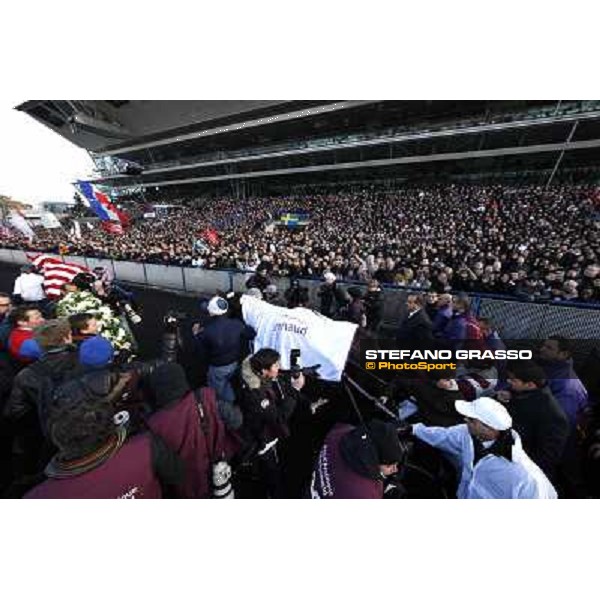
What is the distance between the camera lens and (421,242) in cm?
1399

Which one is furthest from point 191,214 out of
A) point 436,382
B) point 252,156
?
point 436,382

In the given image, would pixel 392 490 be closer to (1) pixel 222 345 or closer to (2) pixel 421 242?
(1) pixel 222 345

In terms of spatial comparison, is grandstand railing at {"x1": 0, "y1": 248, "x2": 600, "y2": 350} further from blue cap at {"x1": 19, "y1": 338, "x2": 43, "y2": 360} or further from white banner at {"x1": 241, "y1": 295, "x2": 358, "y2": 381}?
blue cap at {"x1": 19, "y1": 338, "x2": 43, "y2": 360}

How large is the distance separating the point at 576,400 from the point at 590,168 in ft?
96.7

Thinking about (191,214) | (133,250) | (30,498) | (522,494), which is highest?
(30,498)

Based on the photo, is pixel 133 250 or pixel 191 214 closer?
pixel 133 250

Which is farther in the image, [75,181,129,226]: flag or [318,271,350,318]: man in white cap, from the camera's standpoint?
[75,181,129,226]: flag

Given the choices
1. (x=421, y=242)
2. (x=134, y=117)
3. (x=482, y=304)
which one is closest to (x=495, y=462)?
(x=482, y=304)

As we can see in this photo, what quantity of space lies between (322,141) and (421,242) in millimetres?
19608

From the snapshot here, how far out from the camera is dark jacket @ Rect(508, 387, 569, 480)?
2.48m

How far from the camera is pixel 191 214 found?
34.5 metres

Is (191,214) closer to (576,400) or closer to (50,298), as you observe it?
(50,298)

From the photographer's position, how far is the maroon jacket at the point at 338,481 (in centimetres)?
178

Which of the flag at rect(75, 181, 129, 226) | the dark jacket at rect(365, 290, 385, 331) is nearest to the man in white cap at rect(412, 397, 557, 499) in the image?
the dark jacket at rect(365, 290, 385, 331)
